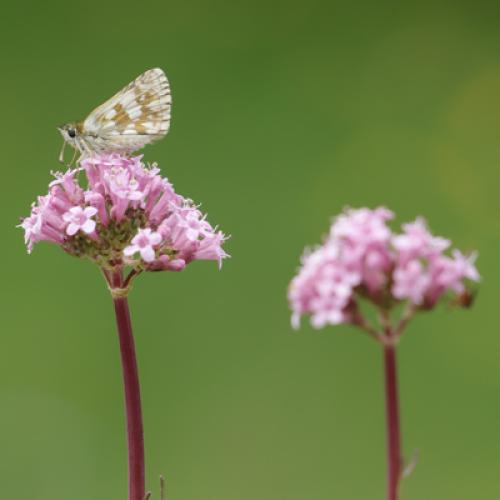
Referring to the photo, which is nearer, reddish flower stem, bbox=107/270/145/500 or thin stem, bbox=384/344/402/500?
thin stem, bbox=384/344/402/500

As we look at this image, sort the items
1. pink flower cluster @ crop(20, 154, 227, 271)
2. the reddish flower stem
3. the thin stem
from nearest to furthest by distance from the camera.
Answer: the thin stem
the reddish flower stem
pink flower cluster @ crop(20, 154, 227, 271)

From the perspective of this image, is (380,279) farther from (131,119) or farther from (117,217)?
(131,119)

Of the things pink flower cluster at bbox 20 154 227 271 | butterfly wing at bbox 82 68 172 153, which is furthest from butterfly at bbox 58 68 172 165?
pink flower cluster at bbox 20 154 227 271

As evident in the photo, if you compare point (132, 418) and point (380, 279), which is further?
point (132, 418)

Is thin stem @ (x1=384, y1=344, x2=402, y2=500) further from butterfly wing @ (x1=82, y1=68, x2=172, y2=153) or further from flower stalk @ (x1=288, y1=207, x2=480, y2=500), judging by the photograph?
butterfly wing @ (x1=82, y1=68, x2=172, y2=153)

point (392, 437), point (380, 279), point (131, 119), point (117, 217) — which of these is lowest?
point (392, 437)

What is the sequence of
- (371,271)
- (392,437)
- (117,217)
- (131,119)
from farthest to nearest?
(131,119), (117,217), (371,271), (392,437)

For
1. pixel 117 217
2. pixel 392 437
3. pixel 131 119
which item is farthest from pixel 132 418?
pixel 131 119

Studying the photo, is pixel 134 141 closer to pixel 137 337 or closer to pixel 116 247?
pixel 116 247
